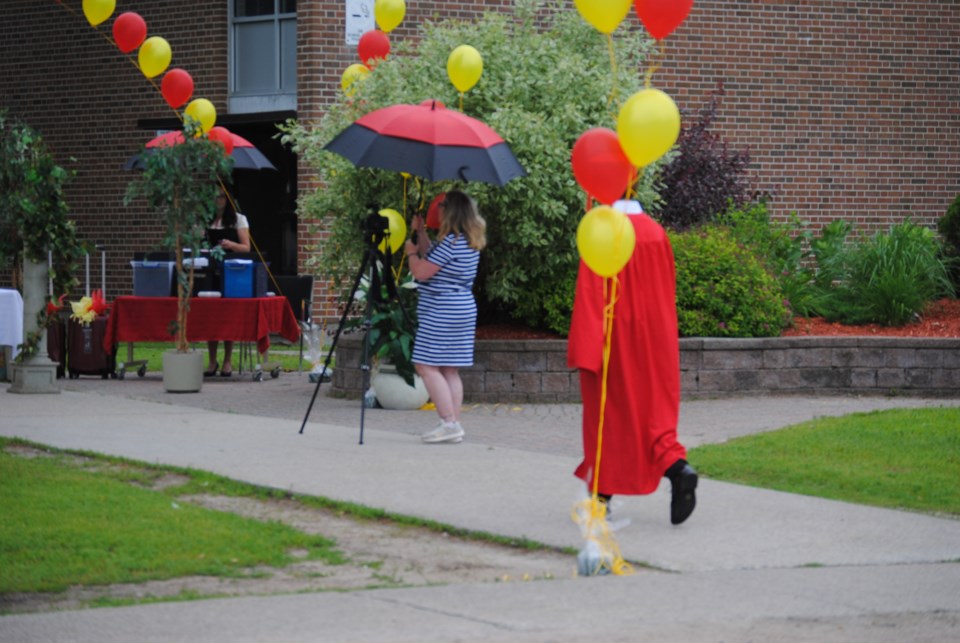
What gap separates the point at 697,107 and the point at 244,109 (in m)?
6.68

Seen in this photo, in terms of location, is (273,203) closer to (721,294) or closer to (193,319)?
(193,319)

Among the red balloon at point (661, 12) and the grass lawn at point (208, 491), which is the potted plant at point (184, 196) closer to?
the grass lawn at point (208, 491)

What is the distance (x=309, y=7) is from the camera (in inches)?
836

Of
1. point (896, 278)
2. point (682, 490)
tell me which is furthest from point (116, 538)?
point (896, 278)

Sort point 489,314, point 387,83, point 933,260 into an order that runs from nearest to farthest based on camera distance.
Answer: point 387,83
point 489,314
point 933,260

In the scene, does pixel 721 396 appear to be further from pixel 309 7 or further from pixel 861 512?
pixel 309 7

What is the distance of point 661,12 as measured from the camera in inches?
353

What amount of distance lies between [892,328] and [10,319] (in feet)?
29.7

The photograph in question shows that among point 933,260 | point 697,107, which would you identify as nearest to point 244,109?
point 697,107

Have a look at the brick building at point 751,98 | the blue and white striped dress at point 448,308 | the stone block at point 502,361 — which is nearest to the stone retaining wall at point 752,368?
the stone block at point 502,361

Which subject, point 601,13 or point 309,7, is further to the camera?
point 309,7

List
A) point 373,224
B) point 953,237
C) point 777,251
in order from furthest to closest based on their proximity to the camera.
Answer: point 953,237
point 777,251
point 373,224

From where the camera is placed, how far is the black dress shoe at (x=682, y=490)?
8242mm

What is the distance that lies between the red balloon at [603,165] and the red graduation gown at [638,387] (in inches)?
14.5
